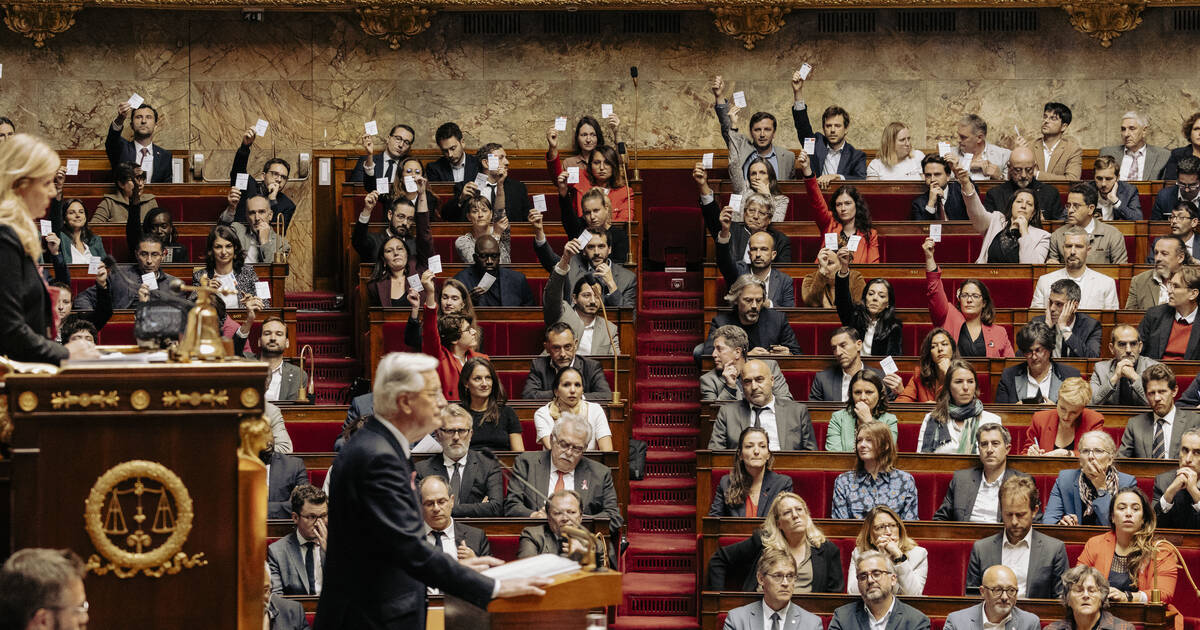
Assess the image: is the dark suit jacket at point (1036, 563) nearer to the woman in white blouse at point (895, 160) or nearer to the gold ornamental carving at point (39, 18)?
the woman in white blouse at point (895, 160)

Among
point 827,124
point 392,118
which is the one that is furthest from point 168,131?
point 827,124

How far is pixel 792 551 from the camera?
4.73 metres

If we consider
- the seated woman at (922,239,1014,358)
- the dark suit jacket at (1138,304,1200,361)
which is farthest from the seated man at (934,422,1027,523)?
the dark suit jacket at (1138,304,1200,361)

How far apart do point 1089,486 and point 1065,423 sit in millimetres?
407

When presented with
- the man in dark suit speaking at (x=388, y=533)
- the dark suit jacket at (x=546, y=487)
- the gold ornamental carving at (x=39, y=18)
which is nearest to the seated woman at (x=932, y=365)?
the dark suit jacket at (x=546, y=487)

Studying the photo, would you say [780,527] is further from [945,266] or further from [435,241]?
[435,241]

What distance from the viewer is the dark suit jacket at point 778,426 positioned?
17.6 ft

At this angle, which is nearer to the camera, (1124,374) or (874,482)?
(874,482)

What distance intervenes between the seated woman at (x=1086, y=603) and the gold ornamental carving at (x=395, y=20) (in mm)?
5251

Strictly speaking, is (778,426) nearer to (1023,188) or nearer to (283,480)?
(283,480)

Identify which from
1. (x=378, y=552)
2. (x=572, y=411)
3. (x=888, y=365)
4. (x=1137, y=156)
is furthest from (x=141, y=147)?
(x=378, y=552)

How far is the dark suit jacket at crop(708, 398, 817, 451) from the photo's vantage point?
5.37 meters

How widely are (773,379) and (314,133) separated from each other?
152 inches

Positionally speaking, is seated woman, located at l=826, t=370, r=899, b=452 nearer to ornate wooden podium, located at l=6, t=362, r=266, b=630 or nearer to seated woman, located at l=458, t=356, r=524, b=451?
seated woman, located at l=458, t=356, r=524, b=451
